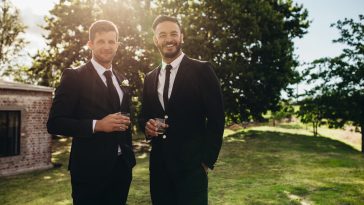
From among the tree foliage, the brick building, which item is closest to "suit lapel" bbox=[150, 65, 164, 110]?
the brick building

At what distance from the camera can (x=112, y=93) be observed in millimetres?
3619

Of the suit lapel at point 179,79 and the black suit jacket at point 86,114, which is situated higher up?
the suit lapel at point 179,79

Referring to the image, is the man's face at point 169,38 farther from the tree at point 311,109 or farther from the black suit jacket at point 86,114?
the tree at point 311,109

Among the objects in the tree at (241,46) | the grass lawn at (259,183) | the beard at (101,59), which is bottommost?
the grass lawn at (259,183)

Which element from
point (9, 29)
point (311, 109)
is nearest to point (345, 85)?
point (311, 109)

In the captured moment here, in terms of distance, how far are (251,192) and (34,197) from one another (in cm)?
683

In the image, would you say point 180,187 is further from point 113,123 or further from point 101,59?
point 101,59

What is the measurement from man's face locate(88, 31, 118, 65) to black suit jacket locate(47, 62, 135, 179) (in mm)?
210

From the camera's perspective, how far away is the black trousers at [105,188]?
342cm

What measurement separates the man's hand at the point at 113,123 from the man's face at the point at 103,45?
2.59ft

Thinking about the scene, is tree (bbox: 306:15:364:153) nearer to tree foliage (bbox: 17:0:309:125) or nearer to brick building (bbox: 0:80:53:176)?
tree foliage (bbox: 17:0:309:125)

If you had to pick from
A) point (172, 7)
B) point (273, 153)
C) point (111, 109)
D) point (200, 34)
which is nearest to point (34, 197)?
point (111, 109)

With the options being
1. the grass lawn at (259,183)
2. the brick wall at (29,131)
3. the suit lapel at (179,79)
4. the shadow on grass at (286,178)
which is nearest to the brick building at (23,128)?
the brick wall at (29,131)

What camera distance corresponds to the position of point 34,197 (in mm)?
9969
